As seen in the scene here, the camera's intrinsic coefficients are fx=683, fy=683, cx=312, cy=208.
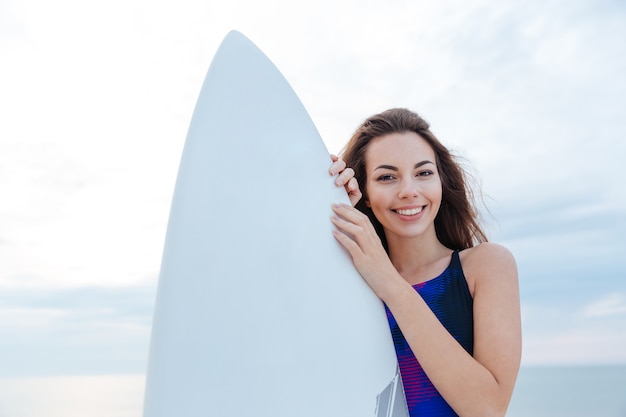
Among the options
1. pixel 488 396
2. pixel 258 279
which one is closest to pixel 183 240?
pixel 258 279

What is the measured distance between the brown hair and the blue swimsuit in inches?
11.8

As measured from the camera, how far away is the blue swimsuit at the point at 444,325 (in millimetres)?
2049

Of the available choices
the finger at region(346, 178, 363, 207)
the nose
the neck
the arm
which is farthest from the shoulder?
the finger at region(346, 178, 363, 207)

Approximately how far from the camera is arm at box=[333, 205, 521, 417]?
1841 millimetres

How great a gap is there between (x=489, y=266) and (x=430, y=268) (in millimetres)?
234

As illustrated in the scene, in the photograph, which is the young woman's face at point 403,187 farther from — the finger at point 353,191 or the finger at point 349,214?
the finger at point 349,214

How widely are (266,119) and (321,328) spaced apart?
24.3 inches

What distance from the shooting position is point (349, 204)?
6.84ft

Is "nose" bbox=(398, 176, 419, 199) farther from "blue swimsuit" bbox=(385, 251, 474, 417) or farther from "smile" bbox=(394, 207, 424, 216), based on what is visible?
"blue swimsuit" bbox=(385, 251, 474, 417)

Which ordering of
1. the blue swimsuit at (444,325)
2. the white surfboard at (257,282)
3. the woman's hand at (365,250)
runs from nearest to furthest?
1. the white surfboard at (257,282)
2. the woman's hand at (365,250)
3. the blue swimsuit at (444,325)

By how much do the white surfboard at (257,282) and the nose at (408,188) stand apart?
0.19m

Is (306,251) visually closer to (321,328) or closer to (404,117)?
(321,328)

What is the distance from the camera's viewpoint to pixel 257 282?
1792 millimetres

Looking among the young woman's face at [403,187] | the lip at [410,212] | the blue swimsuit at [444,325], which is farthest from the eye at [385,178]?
the blue swimsuit at [444,325]
